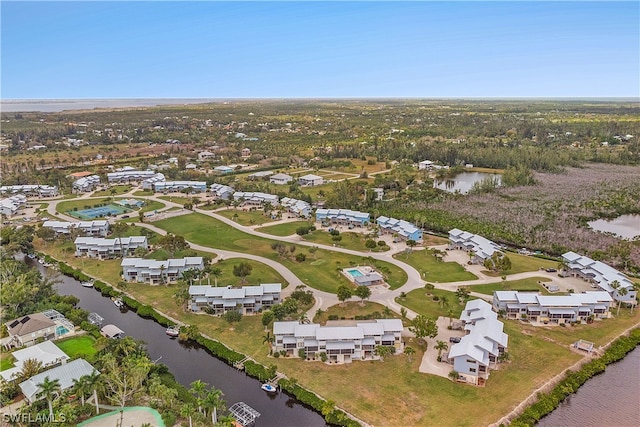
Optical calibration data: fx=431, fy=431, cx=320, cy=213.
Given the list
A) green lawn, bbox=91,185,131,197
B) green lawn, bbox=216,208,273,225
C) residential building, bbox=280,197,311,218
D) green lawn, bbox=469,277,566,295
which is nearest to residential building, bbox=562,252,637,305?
green lawn, bbox=469,277,566,295

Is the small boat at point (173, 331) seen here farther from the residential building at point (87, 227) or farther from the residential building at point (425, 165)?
the residential building at point (425, 165)

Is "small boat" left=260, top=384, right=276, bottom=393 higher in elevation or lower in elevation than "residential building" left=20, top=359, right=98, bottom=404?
lower

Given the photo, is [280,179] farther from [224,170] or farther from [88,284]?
[88,284]

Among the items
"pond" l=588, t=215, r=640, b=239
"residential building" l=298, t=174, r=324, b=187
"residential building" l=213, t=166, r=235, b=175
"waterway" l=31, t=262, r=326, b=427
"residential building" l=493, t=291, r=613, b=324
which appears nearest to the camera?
"waterway" l=31, t=262, r=326, b=427

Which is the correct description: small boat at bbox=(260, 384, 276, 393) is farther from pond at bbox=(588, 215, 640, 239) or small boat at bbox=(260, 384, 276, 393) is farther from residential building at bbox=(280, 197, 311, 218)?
pond at bbox=(588, 215, 640, 239)

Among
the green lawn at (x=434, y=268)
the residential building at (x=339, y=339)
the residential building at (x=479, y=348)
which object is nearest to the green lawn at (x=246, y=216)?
the green lawn at (x=434, y=268)
